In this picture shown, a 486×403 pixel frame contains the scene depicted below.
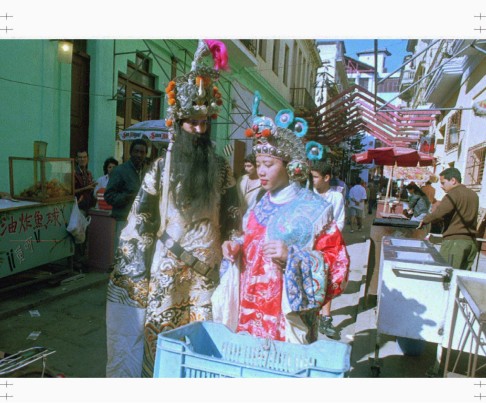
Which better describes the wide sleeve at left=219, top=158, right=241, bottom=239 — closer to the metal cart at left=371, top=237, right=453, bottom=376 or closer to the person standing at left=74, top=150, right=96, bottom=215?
the metal cart at left=371, top=237, right=453, bottom=376

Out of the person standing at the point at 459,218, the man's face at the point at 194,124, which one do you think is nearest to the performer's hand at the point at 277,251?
the man's face at the point at 194,124

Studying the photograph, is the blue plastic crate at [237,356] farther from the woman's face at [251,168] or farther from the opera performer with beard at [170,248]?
the woman's face at [251,168]

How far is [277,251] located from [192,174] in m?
0.65

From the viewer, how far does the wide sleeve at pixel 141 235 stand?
6.73 ft

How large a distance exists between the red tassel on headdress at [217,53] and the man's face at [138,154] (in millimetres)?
2038

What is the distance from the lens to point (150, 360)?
2096mm

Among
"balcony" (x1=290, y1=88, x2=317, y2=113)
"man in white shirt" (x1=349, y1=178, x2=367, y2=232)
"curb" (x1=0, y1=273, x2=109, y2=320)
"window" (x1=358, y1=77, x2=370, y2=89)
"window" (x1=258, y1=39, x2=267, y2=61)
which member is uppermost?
"window" (x1=258, y1=39, x2=267, y2=61)

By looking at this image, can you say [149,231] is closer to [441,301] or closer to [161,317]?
[161,317]

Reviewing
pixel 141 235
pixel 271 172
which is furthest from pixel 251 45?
pixel 141 235

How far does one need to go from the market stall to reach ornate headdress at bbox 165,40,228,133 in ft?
7.37

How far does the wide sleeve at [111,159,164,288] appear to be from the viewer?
2.05 meters

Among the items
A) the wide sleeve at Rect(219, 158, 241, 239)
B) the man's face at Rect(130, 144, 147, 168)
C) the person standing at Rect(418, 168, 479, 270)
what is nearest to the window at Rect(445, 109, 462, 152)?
the person standing at Rect(418, 168, 479, 270)

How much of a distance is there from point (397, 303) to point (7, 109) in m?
4.20
